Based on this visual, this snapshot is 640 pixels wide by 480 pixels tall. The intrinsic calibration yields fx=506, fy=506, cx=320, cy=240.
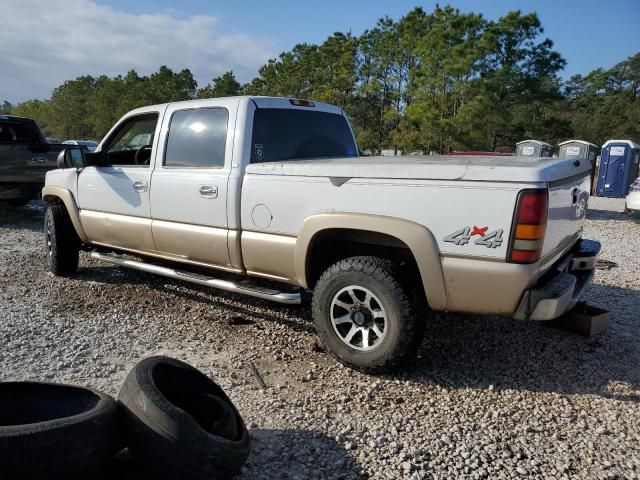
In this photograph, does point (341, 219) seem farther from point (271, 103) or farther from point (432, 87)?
point (432, 87)

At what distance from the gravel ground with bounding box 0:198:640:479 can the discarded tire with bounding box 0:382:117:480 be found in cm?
27

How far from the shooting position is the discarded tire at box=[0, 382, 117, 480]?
199 centimetres

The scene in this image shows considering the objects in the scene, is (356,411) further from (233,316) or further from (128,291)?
(128,291)

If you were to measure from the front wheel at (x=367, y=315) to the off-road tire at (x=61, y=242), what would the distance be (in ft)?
11.8

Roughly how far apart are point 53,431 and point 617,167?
64.4 feet

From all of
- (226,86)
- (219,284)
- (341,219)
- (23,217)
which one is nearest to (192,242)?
(219,284)

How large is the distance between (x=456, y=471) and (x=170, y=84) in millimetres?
40143

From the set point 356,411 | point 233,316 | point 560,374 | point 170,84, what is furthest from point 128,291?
point 170,84

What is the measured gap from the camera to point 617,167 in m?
17.6

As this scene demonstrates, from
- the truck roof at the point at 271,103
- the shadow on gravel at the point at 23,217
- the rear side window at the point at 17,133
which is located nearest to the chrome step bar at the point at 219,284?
the truck roof at the point at 271,103

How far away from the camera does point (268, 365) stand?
149 inches

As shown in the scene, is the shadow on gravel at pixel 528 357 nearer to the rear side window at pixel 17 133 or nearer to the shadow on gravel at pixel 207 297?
the shadow on gravel at pixel 207 297

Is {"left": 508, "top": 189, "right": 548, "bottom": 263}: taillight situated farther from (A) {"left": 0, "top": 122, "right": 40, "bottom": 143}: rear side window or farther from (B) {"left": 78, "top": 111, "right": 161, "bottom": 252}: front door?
(A) {"left": 0, "top": 122, "right": 40, "bottom": 143}: rear side window

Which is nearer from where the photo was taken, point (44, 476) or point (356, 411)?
point (44, 476)
